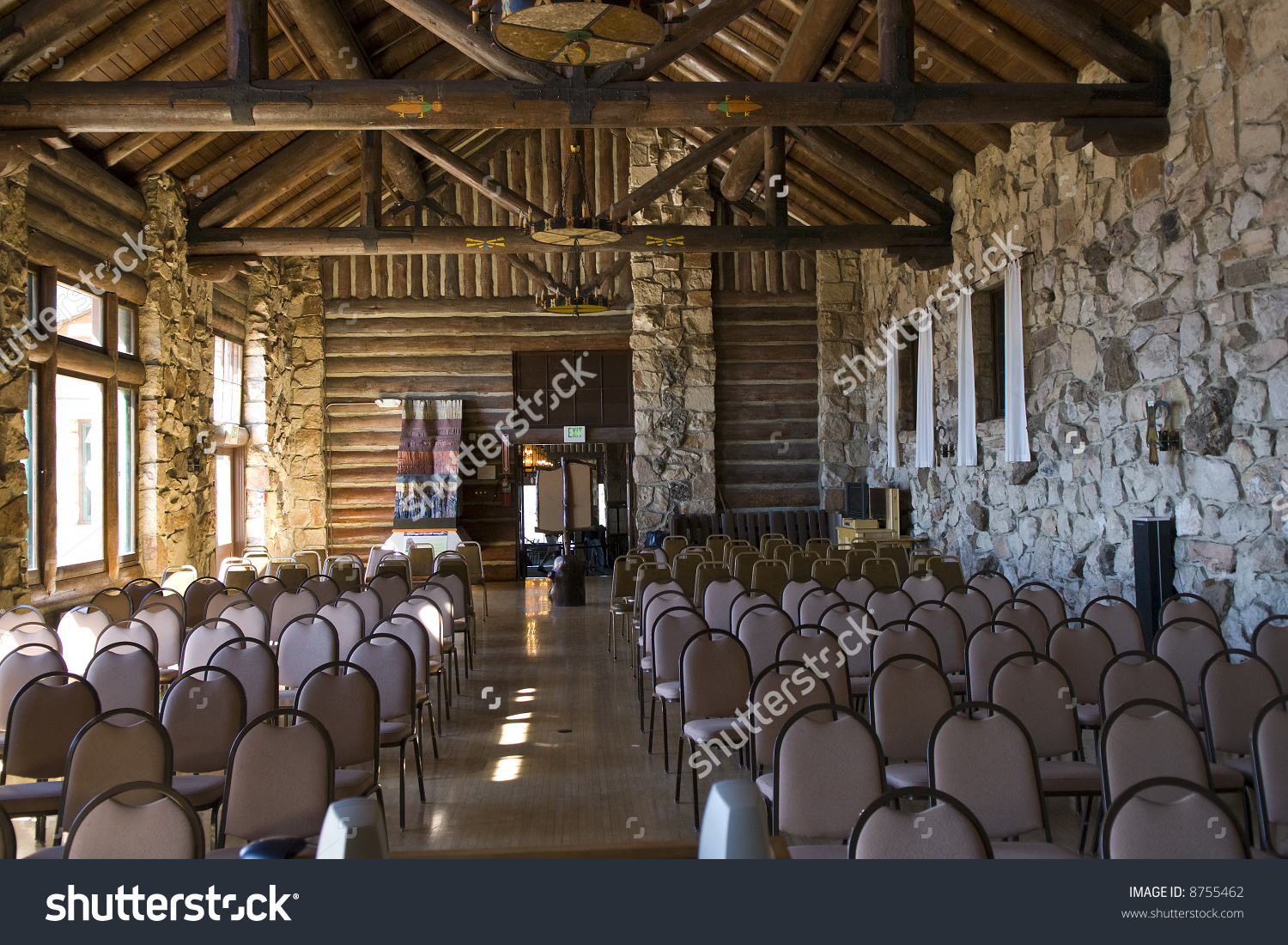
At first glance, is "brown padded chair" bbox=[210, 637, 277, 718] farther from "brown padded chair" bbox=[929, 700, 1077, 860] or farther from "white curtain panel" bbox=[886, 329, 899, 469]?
"white curtain panel" bbox=[886, 329, 899, 469]

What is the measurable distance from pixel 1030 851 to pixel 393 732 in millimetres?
3418

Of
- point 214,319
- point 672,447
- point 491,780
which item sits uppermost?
point 214,319

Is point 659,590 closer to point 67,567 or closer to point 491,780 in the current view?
point 491,780

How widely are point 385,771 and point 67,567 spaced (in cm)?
575

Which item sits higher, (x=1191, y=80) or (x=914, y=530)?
(x=1191, y=80)

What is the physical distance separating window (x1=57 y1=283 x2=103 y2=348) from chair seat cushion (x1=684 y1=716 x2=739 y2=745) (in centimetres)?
811

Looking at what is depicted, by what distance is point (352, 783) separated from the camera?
14.1ft

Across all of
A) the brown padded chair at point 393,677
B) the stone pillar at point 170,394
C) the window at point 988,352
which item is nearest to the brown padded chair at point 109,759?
the brown padded chair at point 393,677

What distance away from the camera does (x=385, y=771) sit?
596 centimetres

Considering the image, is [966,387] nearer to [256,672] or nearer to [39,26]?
[256,672]

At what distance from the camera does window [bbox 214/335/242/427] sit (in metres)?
14.6

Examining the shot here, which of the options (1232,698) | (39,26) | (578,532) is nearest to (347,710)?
(1232,698)

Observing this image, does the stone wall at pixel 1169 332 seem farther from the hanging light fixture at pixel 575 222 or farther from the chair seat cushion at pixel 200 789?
the chair seat cushion at pixel 200 789

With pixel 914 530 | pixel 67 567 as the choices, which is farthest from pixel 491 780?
pixel 914 530
